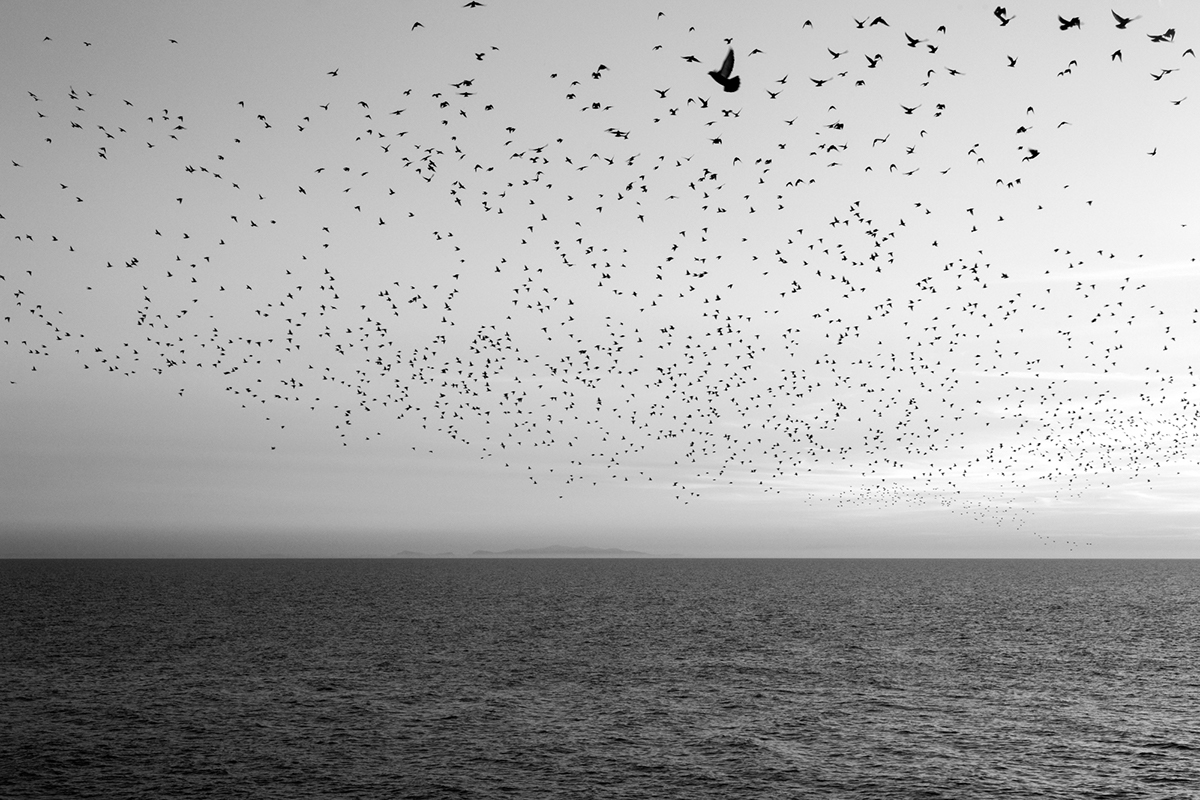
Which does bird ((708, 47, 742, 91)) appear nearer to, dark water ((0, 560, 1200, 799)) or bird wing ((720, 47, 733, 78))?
bird wing ((720, 47, 733, 78))

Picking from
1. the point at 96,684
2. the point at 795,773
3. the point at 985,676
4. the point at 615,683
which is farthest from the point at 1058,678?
the point at 96,684

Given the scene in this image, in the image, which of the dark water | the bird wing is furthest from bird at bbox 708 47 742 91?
the dark water

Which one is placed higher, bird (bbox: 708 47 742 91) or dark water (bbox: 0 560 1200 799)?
bird (bbox: 708 47 742 91)

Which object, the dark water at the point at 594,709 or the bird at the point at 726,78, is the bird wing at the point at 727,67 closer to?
the bird at the point at 726,78

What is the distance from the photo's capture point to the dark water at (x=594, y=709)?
4191 centimetres

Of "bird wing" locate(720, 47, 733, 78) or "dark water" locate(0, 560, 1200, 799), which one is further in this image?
"dark water" locate(0, 560, 1200, 799)

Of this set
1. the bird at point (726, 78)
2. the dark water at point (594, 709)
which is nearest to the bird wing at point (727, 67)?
the bird at point (726, 78)

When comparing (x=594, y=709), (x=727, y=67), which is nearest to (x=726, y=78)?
(x=727, y=67)

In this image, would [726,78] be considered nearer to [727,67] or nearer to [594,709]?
[727,67]

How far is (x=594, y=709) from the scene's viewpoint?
57.3m

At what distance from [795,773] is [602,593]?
148 metres

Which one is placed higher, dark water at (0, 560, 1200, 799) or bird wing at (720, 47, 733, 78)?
bird wing at (720, 47, 733, 78)

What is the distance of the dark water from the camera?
137ft

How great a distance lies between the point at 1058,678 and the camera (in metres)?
71.8
